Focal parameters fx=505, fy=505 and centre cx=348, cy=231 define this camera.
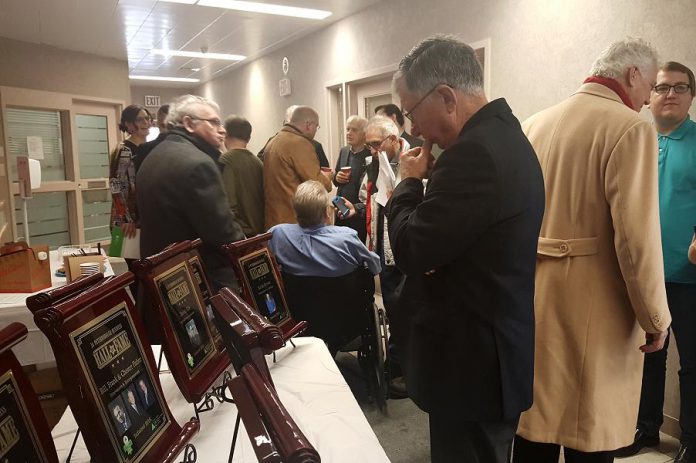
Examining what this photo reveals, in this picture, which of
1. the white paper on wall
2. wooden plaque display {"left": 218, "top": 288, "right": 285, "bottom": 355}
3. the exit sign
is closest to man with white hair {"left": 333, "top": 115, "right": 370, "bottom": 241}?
wooden plaque display {"left": 218, "top": 288, "right": 285, "bottom": 355}

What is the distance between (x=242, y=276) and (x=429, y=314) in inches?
22.4

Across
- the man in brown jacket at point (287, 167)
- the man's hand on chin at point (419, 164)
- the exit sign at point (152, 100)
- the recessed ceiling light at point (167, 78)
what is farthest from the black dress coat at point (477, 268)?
the exit sign at point (152, 100)

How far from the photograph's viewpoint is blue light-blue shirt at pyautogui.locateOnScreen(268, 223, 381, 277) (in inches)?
91.5

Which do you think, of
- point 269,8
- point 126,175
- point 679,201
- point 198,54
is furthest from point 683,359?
point 198,54

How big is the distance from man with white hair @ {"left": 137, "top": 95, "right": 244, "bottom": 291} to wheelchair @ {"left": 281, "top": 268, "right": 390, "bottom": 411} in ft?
1.40

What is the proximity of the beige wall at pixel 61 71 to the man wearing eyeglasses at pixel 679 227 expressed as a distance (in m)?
5.76

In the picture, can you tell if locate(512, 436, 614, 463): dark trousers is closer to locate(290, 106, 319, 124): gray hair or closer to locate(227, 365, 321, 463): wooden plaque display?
locate(227, 365, 321, 463): wooden plaque display

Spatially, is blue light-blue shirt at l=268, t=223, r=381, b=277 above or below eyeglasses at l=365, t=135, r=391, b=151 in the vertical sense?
below

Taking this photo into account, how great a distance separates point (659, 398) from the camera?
2199mm

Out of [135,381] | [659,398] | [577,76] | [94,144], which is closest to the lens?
[135,381]

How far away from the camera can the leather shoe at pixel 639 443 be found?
7.22 feet

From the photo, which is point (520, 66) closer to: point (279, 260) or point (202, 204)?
point (279, 260)

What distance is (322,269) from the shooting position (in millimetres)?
2340

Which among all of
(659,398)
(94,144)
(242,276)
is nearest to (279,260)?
(242,276)
